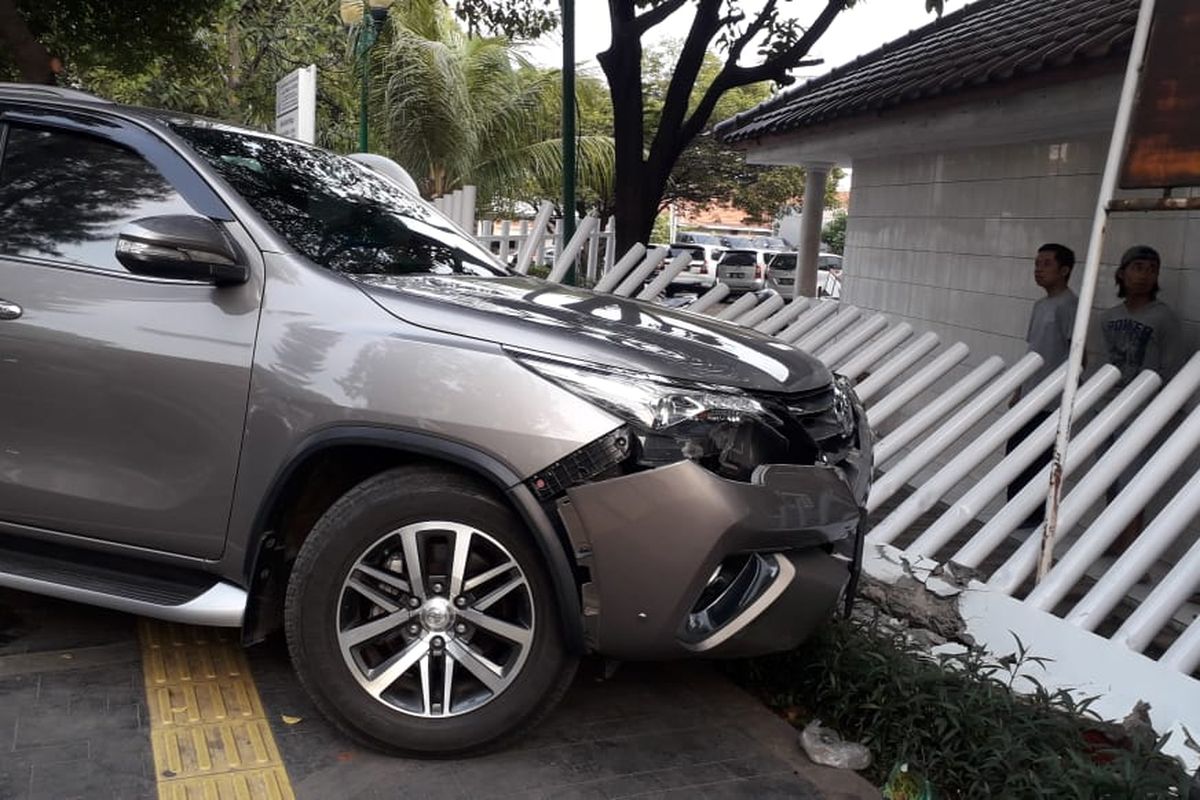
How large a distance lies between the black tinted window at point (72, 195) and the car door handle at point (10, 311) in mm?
205

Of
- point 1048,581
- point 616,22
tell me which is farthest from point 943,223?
point 1048,581

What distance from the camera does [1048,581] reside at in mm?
4137

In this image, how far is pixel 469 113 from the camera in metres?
14.9

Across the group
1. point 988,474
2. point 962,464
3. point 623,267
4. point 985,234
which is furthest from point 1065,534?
point 623,267

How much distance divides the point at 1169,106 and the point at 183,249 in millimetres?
3286

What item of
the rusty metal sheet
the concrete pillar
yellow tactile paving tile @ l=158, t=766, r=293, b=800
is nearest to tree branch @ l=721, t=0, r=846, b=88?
the concrete pillar

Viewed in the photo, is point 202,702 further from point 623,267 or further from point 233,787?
point 623,267

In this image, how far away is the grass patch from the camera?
120 inches

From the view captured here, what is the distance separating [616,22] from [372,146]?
24.9ft

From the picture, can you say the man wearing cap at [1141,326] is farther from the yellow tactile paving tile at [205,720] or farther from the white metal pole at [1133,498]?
the yellow tactile paving tile at [205,720]

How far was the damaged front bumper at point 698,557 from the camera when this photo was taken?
2.99 meters

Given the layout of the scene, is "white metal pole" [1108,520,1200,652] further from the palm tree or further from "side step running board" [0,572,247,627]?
the palm tree

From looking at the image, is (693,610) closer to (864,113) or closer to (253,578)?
(253,578)

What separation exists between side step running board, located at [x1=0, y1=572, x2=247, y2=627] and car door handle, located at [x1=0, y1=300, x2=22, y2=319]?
0.84m
